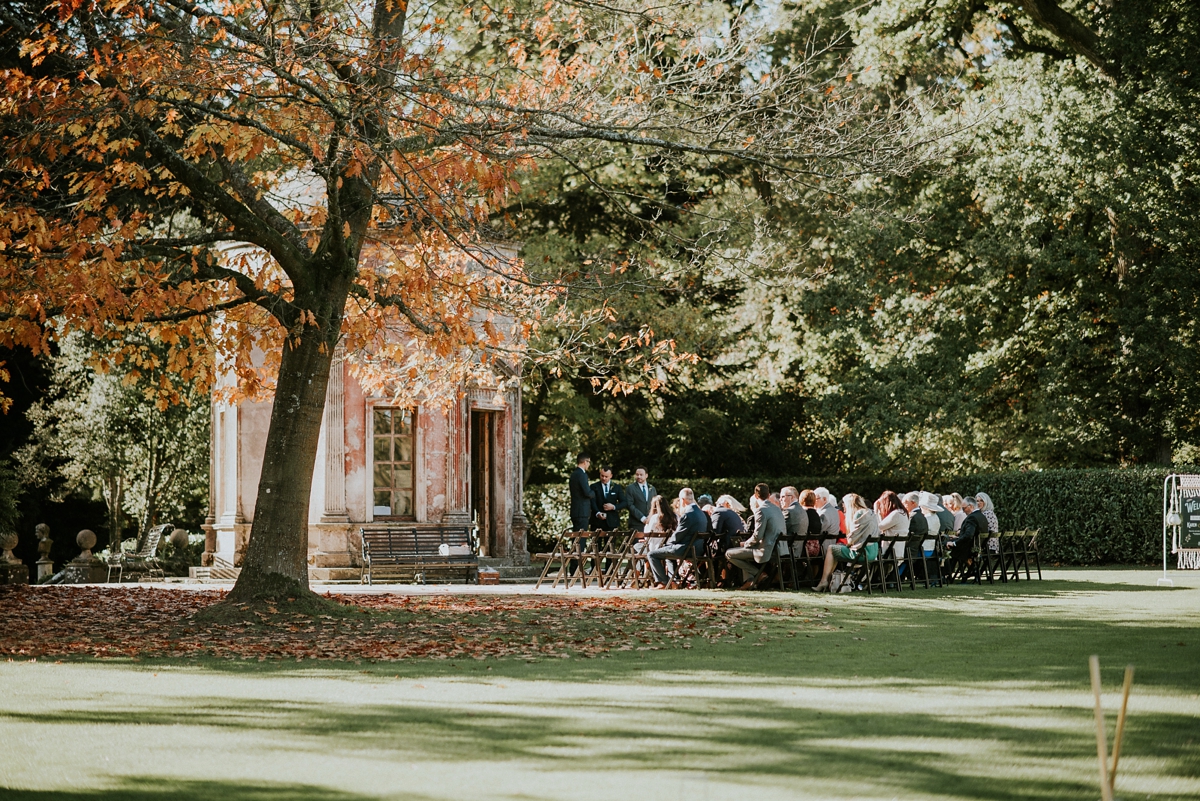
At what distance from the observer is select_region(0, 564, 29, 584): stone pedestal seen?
22266 millimetres

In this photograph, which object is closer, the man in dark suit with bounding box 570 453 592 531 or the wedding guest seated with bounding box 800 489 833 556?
the wedding guest seated with bounding box 800 489 833 556

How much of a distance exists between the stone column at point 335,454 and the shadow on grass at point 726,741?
1568 centimetres

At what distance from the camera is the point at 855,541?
17.6 metres

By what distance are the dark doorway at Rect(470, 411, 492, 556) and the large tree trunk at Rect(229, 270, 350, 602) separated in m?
11.6

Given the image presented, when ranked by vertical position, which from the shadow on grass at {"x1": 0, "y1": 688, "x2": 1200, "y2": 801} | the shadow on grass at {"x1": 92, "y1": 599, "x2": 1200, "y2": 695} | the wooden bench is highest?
the wooden bench

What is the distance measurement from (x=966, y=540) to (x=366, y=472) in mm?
11176

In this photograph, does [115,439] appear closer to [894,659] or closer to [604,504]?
[604,504]

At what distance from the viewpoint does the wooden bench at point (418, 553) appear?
22516 mm

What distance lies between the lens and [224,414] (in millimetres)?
25031

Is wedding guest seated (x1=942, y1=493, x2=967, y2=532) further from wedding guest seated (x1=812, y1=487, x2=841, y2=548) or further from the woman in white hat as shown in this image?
wedding guest seated (x1=812, y1=487, x2=841, y2=548)

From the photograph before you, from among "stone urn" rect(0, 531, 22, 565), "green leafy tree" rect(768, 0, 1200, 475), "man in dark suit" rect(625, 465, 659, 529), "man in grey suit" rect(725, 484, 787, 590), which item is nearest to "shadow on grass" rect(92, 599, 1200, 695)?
"man in grey suit" rect(725, 484, 787, 590)

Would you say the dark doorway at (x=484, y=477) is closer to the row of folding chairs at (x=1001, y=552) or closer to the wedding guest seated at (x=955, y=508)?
the wedding guest seated at (x=955, y=508)

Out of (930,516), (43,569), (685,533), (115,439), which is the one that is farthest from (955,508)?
(115,439)

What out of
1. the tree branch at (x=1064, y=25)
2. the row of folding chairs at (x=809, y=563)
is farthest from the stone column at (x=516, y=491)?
the tree branch at (x=1064, y=25)
